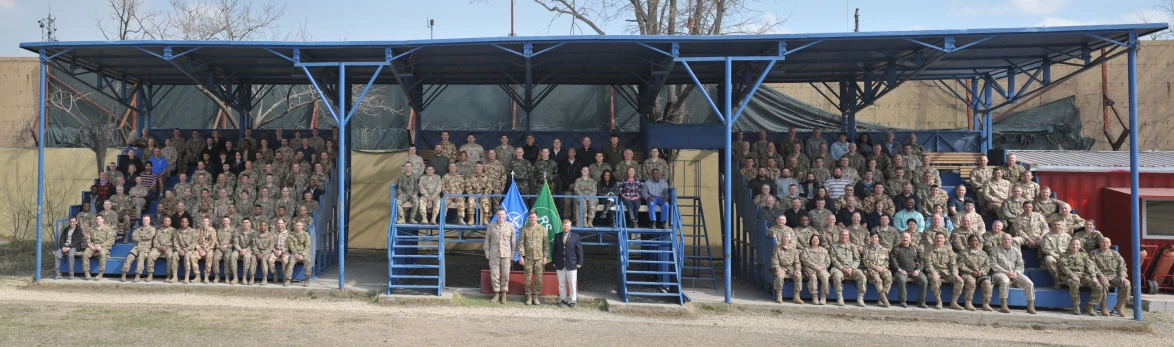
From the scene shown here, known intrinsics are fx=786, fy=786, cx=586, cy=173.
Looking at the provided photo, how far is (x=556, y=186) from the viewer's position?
14.8 metres

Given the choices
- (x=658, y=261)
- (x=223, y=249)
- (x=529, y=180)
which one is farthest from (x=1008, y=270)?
(x=223, y=249)

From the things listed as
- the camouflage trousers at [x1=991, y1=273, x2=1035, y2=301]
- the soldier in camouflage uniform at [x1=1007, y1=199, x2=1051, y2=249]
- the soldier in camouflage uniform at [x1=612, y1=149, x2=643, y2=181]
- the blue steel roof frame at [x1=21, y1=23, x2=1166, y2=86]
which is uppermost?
the blue steel roof frame at [x1=21, y1=23, x2=1166, y2=86]

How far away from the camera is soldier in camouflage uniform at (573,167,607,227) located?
13648 millimetres

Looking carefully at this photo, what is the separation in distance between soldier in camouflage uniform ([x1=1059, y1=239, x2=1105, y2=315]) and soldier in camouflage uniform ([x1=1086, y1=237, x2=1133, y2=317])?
9cm

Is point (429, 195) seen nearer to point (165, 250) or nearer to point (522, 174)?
point (522, 174)

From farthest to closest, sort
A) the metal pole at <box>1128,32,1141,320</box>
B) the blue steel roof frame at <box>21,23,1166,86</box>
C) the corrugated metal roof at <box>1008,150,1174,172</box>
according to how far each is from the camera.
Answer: the corrugated metal roof at <box>1008,150,1174,172</box>, the blue steel roof frame at <box>21,23,1166,86</box>, the metal pole at <box>1128,32,1141,320</box>

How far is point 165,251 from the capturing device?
550 inches

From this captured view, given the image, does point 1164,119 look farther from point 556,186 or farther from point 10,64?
point 10,64

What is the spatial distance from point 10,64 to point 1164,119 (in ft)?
108

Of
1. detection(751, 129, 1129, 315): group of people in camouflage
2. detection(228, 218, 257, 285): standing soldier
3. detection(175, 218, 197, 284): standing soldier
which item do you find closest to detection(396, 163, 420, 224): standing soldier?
detection(228, 218, 257, 285): standing soldier

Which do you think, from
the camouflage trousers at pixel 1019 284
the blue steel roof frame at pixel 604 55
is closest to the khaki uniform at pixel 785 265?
the camouflage trousers at pixel 1019 284

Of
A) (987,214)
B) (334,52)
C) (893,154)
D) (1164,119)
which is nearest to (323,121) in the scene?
(334,52)

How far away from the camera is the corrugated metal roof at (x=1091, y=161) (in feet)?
49.4

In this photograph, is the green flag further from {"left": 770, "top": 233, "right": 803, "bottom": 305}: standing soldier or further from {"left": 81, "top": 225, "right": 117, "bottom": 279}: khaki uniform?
{"left": 81, "top": 225, "right": 117, "bottom": 279}: khaki uniform
